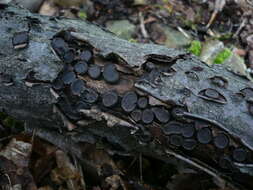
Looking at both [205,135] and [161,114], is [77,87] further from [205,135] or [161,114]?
[205,135]

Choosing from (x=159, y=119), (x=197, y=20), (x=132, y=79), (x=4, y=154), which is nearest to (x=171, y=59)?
(x=132, y=79)

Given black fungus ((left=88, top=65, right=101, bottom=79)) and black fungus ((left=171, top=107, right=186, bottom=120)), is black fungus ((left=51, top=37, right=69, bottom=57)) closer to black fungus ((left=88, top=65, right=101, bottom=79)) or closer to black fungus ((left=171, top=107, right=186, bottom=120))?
black fungus ((left=88, top=65, right=101, bottom=79))

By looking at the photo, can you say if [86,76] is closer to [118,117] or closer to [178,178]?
[118,117]

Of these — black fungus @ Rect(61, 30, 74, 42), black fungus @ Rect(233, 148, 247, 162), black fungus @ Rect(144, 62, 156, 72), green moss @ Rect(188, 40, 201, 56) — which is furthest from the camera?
green moss @ Rect(188, 40, 201, 56)

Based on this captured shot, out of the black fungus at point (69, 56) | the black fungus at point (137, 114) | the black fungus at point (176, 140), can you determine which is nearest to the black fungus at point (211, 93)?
→ the black fungus at point (176, 140)

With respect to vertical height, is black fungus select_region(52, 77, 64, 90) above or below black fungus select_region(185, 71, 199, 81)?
below

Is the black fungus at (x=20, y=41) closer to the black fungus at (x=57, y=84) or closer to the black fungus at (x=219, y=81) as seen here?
the black fungus at (x=57, y=84)

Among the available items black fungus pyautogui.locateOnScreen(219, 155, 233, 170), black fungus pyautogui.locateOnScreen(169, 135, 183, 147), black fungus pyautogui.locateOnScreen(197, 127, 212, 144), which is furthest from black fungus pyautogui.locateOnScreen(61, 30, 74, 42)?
black fungus pyautogui.locateOnScreen(219, 155, 233, 170)
